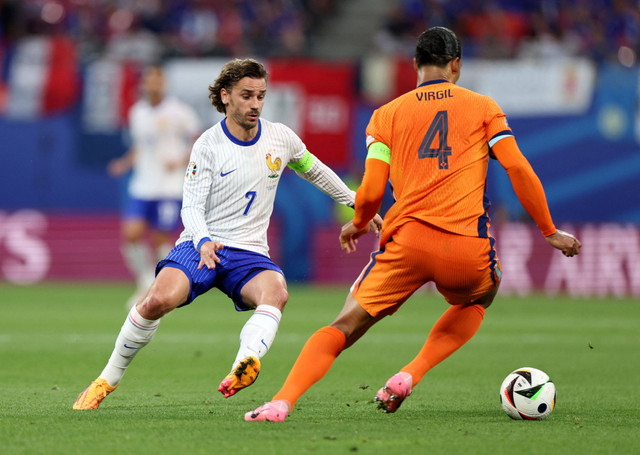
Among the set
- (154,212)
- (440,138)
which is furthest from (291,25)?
(440,138)

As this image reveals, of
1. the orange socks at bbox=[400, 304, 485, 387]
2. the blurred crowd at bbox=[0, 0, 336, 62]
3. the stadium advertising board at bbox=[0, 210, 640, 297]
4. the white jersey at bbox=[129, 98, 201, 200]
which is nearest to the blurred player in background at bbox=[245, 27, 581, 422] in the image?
the orange socks at bbox=[400, 304, 485, 387]

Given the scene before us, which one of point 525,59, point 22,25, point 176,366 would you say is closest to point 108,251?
point 22,25

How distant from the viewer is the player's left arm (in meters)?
5.32

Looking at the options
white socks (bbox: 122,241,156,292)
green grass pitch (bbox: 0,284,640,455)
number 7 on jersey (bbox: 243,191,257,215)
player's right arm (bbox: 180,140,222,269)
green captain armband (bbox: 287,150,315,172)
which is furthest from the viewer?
white socks (bbox: 122,241,156,292)

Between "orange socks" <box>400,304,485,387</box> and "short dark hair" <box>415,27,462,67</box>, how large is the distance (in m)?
1.36

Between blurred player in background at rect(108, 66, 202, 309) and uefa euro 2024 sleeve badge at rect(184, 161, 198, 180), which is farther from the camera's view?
blurred player in background at rect(108, 66, 202, 309)

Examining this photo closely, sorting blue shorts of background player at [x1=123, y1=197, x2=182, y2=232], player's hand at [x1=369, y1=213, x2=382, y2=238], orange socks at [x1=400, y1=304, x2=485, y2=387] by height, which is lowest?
blue shorts of background player at [x1=123, y1=197, x2=182, y2=232]

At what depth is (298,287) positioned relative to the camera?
17.2 m

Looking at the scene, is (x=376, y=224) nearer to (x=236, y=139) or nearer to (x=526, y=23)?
(x=236, y=139)

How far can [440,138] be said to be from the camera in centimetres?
539

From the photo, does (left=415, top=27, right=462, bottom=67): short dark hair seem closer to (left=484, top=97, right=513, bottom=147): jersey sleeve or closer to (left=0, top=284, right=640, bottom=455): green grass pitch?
(left=484, top=97, right=513, bottom=147): jersey sleeve

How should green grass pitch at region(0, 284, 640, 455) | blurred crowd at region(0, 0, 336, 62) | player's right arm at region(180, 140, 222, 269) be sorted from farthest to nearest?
blurred crowd at region(0, 0, 336, 62) → player's right arm at region(180, 140, 222, 269) → green grass pitch at region(0, 284, 640, 455)

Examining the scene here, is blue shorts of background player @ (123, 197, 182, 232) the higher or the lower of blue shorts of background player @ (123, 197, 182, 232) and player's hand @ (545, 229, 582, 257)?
the lower

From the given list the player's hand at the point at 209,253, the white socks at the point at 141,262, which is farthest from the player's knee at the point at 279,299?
the white socks at the point at 141,262
